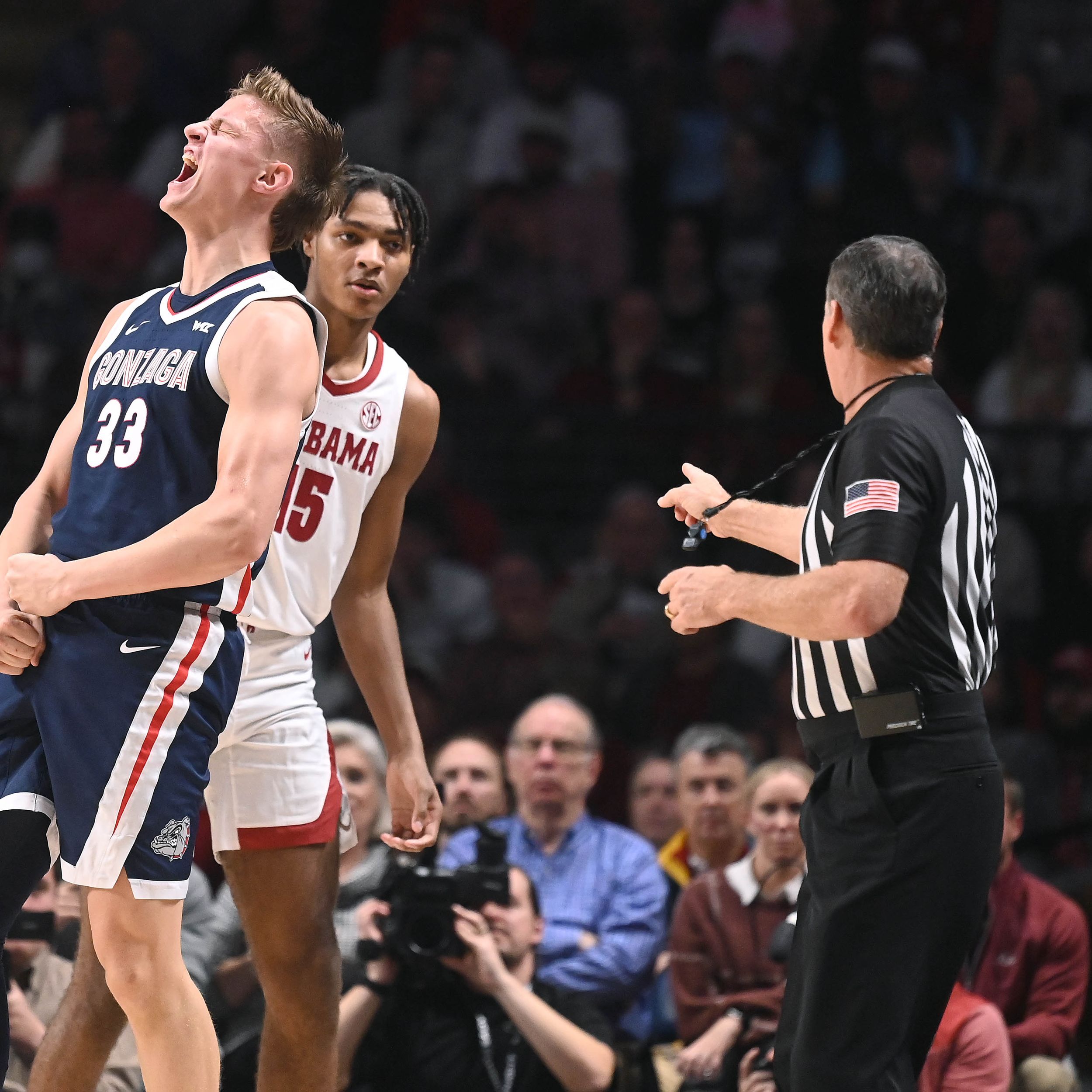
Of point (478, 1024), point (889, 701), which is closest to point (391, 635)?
point (889, 701)

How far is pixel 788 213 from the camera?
29.7ft

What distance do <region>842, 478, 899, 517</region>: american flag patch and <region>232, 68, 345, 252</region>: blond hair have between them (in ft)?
4.02

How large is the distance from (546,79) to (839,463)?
6581 mm

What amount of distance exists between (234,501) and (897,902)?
1.40 m

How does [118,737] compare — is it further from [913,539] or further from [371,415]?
[913,539]

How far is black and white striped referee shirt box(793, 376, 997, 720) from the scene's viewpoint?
121 inches

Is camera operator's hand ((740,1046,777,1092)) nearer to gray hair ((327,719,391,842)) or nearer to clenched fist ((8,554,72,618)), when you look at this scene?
gray hair ((327,719,391,842))

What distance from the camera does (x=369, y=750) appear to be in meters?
5.67

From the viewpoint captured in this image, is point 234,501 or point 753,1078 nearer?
point 234,501

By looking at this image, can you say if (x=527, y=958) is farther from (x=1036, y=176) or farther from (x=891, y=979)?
(x=1036, y=176)

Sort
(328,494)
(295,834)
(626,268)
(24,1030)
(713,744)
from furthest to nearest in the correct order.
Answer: (626,268) < (713,744) < (24,1030) < (328,494) < (295,834)

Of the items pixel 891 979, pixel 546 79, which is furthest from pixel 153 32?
pixel 891 979

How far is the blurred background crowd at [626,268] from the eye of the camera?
765 cm

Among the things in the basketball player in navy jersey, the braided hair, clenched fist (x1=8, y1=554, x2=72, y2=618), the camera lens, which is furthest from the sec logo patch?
the camera lens
